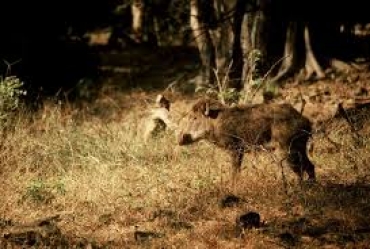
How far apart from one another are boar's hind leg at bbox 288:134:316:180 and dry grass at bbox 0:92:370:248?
0.20m

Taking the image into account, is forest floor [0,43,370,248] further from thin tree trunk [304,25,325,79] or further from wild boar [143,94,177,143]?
thin tree trunk [304,25,325,79]

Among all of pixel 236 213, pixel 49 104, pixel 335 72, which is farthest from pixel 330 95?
pixel 236 213

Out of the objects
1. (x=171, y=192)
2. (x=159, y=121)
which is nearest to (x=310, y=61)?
(x=159, y=121)

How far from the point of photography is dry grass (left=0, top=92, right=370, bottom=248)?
6.11 meters

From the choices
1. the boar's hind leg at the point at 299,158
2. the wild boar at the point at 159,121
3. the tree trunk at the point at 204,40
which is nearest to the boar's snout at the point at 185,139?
the wild boar at the point at 159,121

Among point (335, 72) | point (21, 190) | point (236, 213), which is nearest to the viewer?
point (236, 213)

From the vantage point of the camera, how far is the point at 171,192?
24.3ft

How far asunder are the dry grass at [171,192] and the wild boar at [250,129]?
29 centimetres

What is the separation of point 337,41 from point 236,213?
11059mm

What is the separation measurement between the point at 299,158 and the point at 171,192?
166 cm

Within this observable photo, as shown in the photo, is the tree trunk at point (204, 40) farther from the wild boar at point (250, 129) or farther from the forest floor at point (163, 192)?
the wild boar at point (250, 129)

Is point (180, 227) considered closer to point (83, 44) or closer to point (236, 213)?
point (236, 213)

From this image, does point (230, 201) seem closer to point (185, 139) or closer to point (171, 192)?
point (171, 192)

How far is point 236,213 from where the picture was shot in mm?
6664
